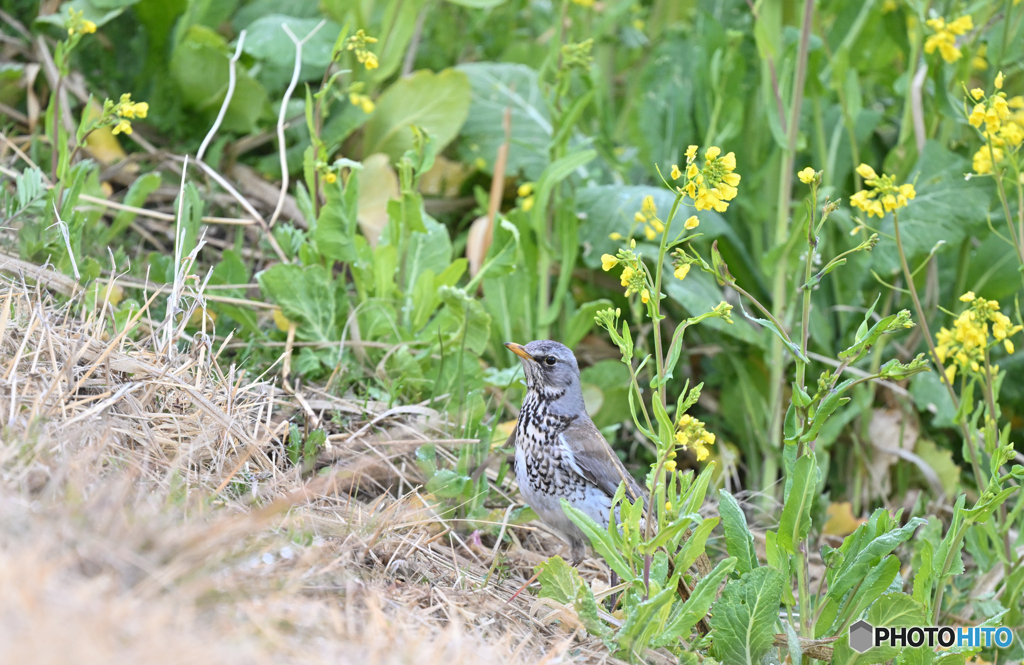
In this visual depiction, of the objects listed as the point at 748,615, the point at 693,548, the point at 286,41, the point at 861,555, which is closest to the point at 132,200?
the point at 286,41

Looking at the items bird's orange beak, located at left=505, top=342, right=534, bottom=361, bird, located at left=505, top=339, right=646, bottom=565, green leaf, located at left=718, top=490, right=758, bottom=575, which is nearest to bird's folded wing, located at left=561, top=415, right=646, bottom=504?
bird, located at left=505, top=339, right=646, bottom=565

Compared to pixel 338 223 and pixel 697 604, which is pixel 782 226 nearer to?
pixel 338 223

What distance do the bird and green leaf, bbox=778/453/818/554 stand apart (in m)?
0.57

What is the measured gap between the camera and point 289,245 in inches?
165

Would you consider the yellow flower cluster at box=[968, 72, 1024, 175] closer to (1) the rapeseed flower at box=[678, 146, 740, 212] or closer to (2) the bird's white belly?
(1) the rapeseed flower at box=[678, 146, 740, 212]

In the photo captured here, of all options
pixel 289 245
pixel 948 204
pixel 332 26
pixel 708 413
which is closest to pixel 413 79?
pixel 332 26

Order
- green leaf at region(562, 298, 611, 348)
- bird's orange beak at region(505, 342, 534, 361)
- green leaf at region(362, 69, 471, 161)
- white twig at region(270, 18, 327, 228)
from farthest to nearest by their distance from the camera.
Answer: green leaf at region(362, 69, 471, 161)
green leaf at region(562, 298, 611, 348)
white twig at region(270, 18, 327, 228)
bird's orange beak at region(505, 342, 534, 361)

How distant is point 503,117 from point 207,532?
3.92 meters

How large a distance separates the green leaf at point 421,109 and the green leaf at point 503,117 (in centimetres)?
31

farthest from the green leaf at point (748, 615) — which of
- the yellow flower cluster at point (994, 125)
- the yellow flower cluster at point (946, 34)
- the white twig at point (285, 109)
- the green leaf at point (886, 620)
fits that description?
the white twig at point (285, 109)

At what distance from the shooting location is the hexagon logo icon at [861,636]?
291 cm

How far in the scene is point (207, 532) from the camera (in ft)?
6.26

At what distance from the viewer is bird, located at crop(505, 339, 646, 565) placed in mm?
3383

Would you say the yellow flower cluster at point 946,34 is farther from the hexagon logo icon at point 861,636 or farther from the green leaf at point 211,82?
the green leaf at point 211,82
